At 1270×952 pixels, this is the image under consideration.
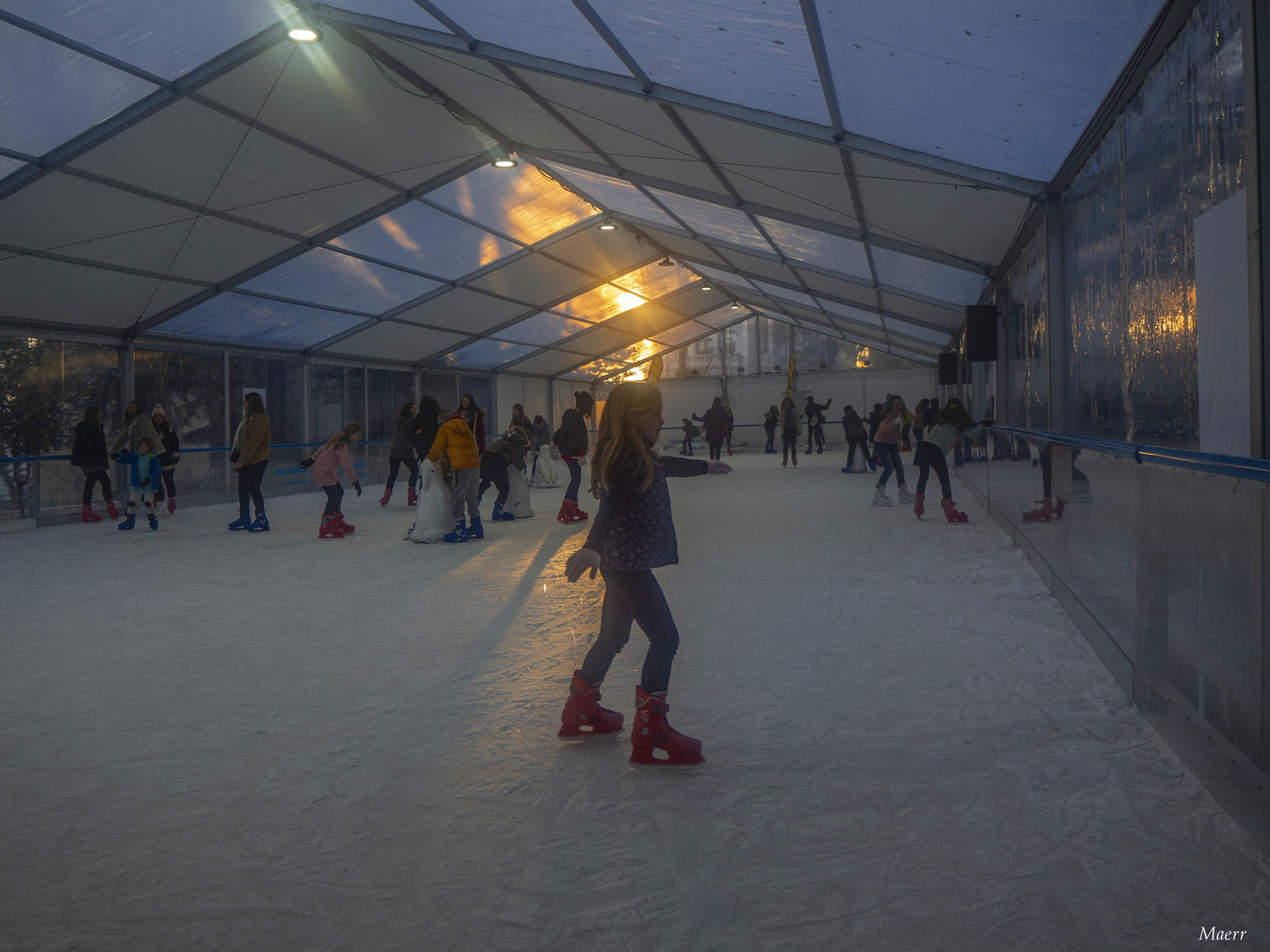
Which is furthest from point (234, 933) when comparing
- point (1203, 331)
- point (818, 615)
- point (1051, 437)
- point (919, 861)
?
point (1051, 437)

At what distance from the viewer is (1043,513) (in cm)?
514

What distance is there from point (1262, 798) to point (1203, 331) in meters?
2.07

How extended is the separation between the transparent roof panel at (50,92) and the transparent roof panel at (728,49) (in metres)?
4.56

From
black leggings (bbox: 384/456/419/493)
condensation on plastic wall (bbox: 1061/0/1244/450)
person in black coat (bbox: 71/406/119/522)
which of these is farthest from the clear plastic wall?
person in black coat (bbox: 71/406/119/522)

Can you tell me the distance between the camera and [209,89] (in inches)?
310

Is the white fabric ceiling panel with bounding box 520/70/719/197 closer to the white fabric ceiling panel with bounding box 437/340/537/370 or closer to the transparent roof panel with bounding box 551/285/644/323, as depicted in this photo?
the transparent roof panel with bounding box 551/285/644/323

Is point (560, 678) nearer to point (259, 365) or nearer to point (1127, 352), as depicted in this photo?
point (1127, 352)

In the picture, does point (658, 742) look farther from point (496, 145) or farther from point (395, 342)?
point (395, 342)

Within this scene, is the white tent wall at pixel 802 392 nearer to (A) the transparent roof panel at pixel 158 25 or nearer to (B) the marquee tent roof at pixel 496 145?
(B) the marquee tent roof at pixel 496 145

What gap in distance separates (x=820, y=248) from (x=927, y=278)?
1.69 metres

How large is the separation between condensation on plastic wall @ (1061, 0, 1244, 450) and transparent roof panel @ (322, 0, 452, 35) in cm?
504

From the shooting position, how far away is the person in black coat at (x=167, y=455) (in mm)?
10891

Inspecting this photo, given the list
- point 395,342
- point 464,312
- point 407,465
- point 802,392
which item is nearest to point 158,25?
point 407,465

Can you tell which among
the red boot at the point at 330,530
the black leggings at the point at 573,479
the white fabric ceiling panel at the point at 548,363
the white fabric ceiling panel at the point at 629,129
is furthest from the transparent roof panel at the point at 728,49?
the white fabric ceiling panel at the point at 548,363
